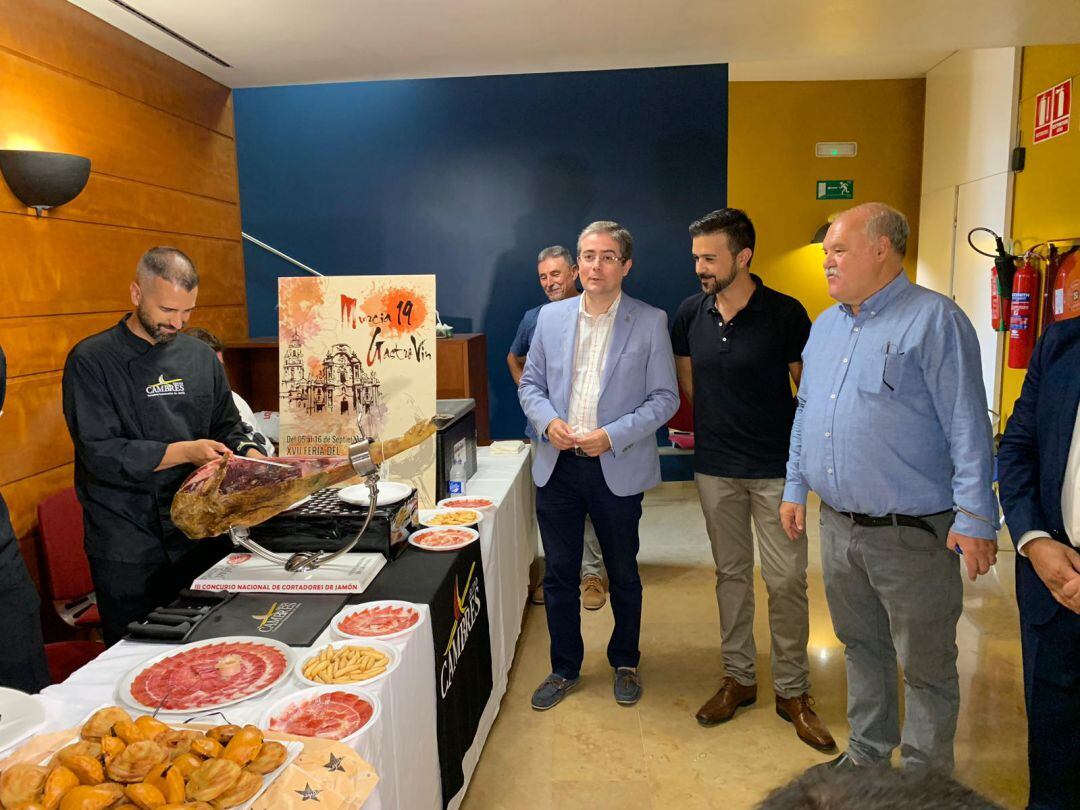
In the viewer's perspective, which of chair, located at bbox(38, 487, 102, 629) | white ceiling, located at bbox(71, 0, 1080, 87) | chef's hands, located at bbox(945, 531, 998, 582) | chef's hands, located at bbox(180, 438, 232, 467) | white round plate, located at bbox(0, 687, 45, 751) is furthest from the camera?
white ceiling, located at bbox(71, 0, 1080, 87)

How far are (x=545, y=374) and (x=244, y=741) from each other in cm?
175

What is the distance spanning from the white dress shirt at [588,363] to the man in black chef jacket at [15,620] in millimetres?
1592

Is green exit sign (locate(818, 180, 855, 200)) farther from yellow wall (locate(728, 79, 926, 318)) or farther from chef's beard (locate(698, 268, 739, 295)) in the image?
chef's beard (locate(698, 268, 739, 295))

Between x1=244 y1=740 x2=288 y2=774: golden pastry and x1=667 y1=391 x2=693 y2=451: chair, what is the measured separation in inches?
165

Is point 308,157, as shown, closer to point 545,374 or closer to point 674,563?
point 545,374

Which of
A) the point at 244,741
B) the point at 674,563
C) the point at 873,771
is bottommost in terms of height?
the point at 674,563

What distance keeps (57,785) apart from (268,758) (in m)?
0.25

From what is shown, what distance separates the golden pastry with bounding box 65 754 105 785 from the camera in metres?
0.93

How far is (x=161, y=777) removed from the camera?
0.93m

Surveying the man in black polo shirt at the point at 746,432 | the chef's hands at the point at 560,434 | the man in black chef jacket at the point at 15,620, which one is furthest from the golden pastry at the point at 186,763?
the man in black polo shirt at the point at 746,432

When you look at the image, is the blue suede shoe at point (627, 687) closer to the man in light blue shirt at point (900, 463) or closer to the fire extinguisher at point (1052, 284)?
the man in light blue shirt at point (900, 463)

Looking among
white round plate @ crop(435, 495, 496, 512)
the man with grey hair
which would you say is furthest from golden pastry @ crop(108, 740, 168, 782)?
the man with grey hair

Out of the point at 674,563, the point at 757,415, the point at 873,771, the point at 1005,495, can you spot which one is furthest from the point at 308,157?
the point at 873,771

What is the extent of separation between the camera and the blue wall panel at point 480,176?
16.1 feet
